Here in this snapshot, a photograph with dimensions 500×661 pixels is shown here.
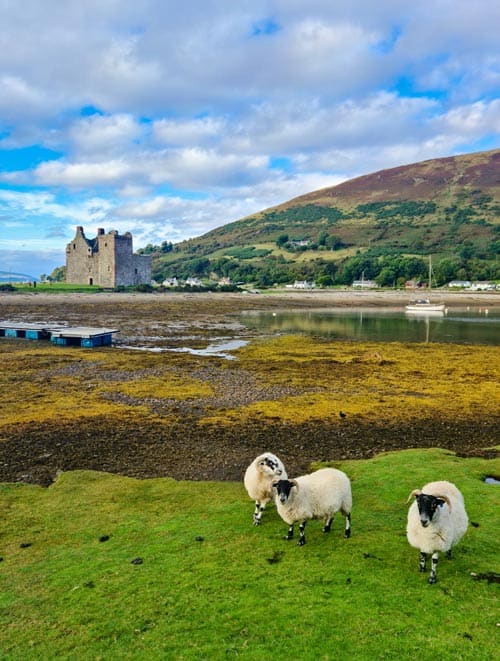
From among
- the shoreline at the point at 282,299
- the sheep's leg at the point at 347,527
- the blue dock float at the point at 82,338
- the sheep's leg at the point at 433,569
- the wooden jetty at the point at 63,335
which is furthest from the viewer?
the shoreline at the point at 282,299

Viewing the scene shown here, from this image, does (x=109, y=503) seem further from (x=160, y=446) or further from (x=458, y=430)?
(x=458, y=430)

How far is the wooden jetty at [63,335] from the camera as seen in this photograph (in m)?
36.2

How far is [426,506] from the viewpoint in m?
6.62

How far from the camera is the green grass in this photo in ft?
17.7

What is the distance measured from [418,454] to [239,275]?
16132 centimetres

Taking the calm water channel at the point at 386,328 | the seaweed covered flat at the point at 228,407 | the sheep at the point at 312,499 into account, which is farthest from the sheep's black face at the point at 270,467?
the calm water channel at the point at 386,328

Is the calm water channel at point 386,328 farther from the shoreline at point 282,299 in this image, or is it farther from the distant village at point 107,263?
the distant village at point 107,263

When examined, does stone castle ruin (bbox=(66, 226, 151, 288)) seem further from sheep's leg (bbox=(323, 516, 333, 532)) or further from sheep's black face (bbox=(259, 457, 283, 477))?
sheep's leg (bbox=(323, 516, 333, 532))

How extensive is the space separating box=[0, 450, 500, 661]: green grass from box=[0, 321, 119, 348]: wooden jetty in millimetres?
27542

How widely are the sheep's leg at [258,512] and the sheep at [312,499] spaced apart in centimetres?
64

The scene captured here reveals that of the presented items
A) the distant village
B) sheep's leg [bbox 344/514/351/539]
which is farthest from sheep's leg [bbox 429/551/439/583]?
the distant village

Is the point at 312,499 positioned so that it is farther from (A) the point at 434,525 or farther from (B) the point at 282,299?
(B) the point at 282,299

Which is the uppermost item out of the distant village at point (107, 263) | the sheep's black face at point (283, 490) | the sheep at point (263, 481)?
the distant village at point (107, 263)

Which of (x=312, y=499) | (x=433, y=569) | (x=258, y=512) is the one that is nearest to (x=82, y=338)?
(x=258, y=512)
